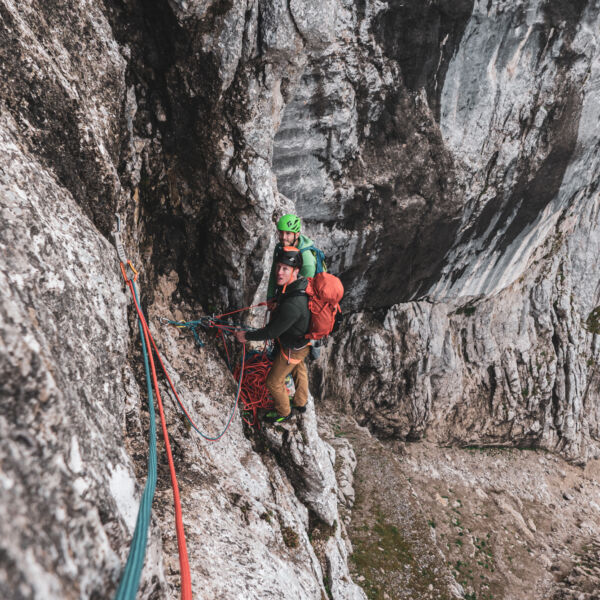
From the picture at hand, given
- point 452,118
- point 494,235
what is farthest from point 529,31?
point 494,235

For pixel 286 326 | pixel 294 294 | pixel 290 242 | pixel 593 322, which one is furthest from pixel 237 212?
pixel 593 322

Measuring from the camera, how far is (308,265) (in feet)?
24.1

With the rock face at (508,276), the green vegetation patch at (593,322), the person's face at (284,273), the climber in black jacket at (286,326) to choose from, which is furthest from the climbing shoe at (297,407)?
the green vegetation patch at (593,322)

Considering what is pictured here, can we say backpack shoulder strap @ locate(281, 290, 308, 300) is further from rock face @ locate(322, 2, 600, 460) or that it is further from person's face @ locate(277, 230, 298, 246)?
rock face @ locate(322, 2, 600, 460)

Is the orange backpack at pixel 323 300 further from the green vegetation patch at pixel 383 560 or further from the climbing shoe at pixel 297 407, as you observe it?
the green vegetation patch at pixel 383 560

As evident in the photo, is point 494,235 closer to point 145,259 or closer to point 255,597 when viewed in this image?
point 145,259

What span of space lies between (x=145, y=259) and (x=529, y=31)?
1566 centimetres

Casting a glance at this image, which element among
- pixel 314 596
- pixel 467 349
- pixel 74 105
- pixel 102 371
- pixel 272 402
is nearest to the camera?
pixel 102 371

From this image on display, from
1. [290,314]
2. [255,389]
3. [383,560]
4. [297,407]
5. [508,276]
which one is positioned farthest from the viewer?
[508,276]

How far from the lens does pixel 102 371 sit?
339cm

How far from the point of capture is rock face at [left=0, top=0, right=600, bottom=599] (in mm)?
2373

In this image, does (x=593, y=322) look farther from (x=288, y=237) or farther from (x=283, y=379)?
(x=288, y=237)

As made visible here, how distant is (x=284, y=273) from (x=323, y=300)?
0.84m

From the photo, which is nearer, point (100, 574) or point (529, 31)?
point (100, 574)
